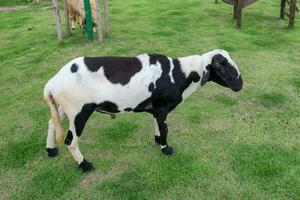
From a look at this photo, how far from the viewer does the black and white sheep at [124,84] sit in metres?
4.44

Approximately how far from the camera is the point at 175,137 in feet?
18.8

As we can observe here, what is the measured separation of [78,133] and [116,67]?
95cm

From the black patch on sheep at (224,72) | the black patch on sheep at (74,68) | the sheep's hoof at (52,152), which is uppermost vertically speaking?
the black patch on sheep at (74,68)

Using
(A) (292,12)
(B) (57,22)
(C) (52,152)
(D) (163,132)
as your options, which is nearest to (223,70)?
(D) (163,132)

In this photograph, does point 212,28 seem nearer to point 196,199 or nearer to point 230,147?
point 230,147

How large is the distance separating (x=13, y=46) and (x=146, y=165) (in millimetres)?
7291

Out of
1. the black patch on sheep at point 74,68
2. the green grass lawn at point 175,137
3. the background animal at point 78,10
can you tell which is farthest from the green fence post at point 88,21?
the black patch on sheep at point 74,68

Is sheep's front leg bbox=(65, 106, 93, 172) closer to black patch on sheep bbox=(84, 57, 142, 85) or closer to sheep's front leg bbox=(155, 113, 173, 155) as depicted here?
black patch on sheep bbox=(84, 57, 142, 85)

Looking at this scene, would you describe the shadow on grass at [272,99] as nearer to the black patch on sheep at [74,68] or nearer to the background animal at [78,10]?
the black patch on sheep at [74,68]

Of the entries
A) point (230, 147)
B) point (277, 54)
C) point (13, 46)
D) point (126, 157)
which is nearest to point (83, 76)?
point (126, 157)

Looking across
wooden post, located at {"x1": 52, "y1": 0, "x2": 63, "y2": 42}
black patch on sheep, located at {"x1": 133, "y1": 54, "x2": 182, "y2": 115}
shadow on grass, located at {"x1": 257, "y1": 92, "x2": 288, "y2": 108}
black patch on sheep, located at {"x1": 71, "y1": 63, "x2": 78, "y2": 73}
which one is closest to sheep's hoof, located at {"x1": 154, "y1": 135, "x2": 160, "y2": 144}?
black patch on sheep, located at {"x1": 133, "y1": 54, "x2": 182, "y2": 115}

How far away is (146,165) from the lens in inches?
199

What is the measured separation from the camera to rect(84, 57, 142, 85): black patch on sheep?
14.9ft

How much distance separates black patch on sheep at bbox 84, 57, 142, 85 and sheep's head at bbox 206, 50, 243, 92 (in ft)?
3.15
